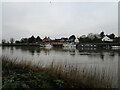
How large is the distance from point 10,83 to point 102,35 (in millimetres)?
96458

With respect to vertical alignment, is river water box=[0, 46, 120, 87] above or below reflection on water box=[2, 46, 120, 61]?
above

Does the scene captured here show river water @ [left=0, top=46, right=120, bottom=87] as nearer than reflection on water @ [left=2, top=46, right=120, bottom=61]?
Yes

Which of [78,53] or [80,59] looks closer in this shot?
[80,59]

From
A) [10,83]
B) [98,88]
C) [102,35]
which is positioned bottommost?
[98,88]

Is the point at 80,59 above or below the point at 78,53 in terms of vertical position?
above

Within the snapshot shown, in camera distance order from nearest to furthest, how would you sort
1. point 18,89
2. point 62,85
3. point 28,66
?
point 18,89 → point 62,85 → point 28,66

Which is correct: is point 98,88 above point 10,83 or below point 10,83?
below

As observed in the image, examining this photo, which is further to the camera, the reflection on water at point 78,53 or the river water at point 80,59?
the reflection on water at point 78,53

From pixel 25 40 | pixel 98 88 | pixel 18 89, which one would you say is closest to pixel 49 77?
pixel 18 89

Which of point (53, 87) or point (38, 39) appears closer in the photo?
point (53, 87)

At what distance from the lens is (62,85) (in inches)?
178

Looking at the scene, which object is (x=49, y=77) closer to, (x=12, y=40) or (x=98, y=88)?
(x=98, y=88)

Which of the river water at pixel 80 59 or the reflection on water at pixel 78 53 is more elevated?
the river water at pixel 80 59

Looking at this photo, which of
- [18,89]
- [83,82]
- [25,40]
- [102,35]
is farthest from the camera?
[25,40]
